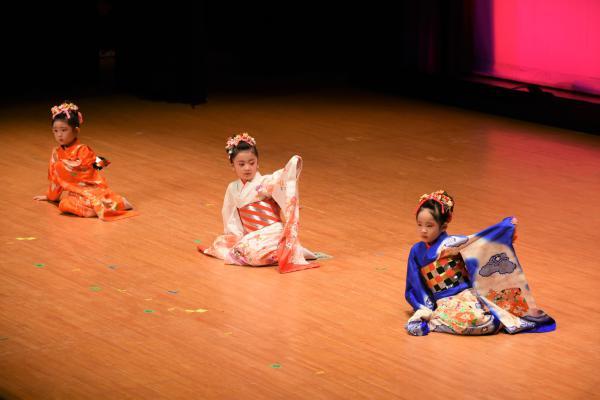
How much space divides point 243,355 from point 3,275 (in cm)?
152

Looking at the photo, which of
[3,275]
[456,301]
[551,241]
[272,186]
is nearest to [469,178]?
[551,241]

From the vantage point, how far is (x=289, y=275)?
537 cm

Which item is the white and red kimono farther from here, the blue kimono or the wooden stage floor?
the blue kimono

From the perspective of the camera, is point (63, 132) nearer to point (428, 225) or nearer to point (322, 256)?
point (322, 256)

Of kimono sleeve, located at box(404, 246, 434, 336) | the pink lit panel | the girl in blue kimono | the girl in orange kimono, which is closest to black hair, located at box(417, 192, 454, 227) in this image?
the girl in blue kimono

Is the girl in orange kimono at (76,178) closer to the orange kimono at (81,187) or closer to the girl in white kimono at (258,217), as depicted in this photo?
the orange kimono at (81,187)

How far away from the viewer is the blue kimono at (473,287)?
461cm

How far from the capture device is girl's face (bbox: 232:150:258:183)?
5.50 meters

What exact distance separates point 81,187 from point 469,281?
2.65 meters

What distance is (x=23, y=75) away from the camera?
10.4m

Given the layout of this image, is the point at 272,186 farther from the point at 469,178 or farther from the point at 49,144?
the point at 49,144

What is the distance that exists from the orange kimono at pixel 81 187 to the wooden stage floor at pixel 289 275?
100 millimetres

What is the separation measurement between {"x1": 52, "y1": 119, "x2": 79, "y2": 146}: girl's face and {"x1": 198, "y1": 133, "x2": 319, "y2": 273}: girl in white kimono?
50.2 inches

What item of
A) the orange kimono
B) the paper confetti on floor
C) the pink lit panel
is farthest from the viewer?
the pink lit panel
